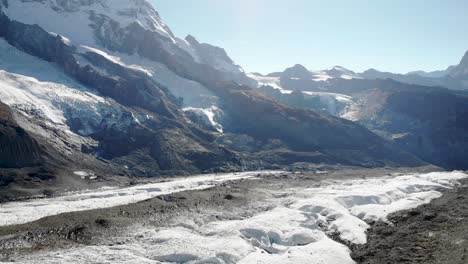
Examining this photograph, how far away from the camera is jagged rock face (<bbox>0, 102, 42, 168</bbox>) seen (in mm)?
141500

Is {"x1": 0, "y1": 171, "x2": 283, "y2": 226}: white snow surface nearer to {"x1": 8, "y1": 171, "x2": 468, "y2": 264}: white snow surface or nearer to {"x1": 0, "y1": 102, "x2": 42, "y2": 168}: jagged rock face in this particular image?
{"x1": 8, "y1": 171, "x2": 468, "y2": 264}: white snow surface

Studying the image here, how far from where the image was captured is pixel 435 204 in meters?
78.9

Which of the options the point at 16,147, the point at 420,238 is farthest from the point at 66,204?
the point at 16,147

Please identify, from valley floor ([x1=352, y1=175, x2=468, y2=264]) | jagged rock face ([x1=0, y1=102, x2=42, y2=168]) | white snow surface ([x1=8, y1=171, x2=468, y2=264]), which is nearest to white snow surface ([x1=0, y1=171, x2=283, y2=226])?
white snow surface ([x1=8, y1=171, x2=468, y2=264])

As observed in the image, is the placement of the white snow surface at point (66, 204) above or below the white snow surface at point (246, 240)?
below

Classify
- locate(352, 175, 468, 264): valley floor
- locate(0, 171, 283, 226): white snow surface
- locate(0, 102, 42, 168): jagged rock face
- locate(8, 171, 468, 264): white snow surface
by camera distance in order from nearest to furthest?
locate(8, 171, 468, 264): white snow surface < locate(352, 175, 468, 264): valley floor < locate(0, 171, 283, 226): white snow surface < locate(0, 102, 42, 168): jagged rock face

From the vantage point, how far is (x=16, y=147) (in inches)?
5778

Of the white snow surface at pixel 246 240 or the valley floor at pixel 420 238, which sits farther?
the valley floor at pixel 420 238

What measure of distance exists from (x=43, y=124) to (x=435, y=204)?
16234 cm

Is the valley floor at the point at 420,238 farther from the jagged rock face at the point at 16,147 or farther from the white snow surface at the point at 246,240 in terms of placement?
the jagged rock face at the point at 16,147

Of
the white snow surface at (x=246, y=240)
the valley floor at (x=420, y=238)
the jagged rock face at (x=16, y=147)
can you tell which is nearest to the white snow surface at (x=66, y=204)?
the white snow surface at (x=246, y=240)

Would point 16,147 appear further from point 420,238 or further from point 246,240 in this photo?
point 420,238

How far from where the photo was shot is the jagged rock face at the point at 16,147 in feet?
464

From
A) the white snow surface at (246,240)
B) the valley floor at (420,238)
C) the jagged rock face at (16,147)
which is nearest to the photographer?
the white snow surface at (246,240)
